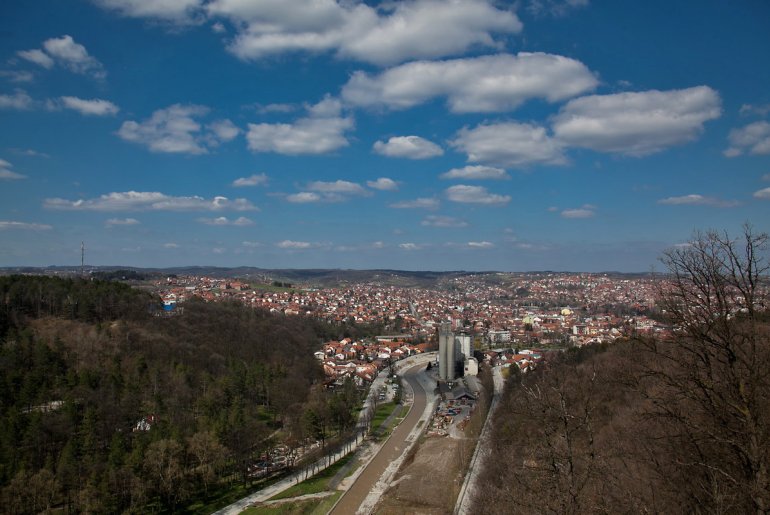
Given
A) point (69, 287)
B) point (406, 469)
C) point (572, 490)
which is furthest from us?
point (69, 287)

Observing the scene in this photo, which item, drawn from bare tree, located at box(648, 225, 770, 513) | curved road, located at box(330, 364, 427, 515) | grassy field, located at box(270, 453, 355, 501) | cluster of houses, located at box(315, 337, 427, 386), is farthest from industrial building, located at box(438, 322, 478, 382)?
bare tree, located at box(648, 225, 770, 513)

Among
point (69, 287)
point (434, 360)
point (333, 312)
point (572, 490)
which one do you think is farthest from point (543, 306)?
point (572, 490)

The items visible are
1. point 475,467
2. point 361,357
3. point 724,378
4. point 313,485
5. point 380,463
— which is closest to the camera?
point 724,378

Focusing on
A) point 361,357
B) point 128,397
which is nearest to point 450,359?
point 361,357

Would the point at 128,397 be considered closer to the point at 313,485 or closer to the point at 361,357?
the point at 313,485

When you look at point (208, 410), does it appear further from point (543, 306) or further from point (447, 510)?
point (543, 306)

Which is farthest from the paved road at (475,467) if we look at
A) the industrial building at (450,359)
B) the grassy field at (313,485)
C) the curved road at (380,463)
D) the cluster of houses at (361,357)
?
the cluster of houses at (361,357)

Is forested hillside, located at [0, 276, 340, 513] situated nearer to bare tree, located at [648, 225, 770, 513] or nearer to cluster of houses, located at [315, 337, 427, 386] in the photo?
cluster of houses, located at [315, 337, 427, 386]
